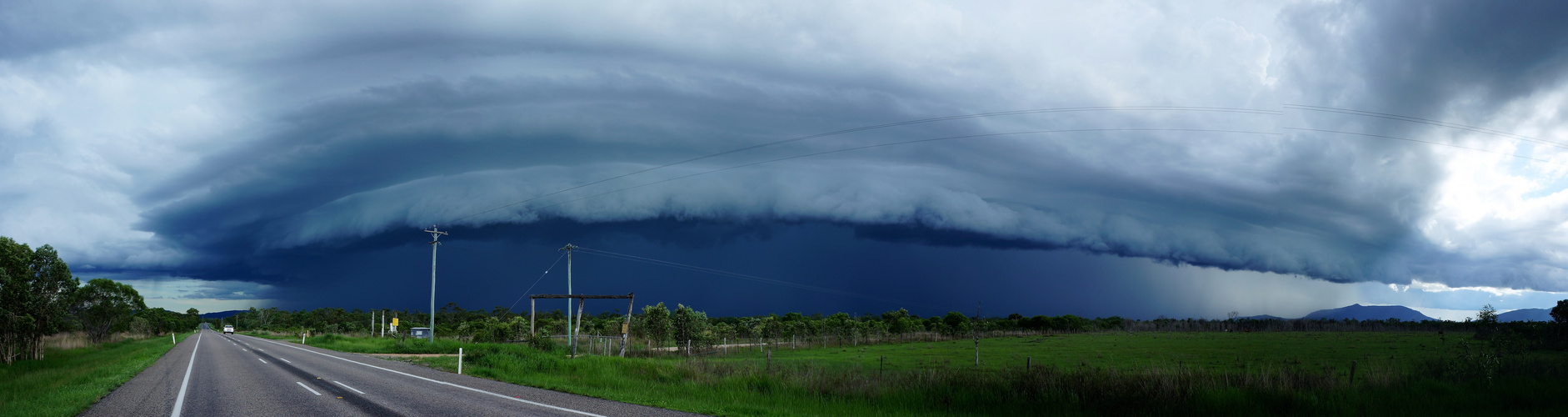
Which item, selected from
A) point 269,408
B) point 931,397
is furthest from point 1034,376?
point 269,408

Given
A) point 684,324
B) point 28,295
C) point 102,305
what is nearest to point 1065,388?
point 684,324

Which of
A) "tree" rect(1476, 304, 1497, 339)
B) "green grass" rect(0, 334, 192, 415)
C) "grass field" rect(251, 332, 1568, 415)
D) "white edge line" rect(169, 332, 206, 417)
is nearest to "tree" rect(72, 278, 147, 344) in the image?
"green grass" rect(0, 334, 192, 415)

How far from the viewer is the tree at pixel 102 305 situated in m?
63.6

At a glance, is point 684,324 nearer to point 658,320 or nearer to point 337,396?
point 658,320

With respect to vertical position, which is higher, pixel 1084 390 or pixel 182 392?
pixel 1084 390

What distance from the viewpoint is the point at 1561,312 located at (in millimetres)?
54500

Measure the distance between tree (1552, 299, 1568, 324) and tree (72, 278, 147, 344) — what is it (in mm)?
125820

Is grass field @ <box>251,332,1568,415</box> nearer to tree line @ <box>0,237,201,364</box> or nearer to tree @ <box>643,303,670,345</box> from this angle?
tree @ <box>643,303,670,345</box>

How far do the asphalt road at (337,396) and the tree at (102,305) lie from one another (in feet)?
180

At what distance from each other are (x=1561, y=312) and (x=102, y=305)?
14262 centimetres

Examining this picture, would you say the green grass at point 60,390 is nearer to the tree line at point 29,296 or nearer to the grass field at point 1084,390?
the tree line at point 29,296

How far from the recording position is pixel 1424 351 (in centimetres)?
4772

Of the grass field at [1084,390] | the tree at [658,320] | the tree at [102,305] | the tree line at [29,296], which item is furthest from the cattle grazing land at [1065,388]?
the tree at [102,305]

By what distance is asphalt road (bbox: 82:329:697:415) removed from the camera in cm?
1378
